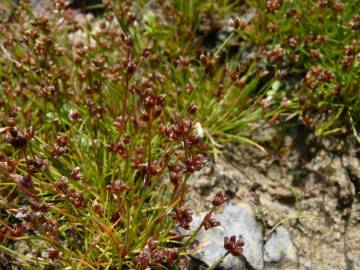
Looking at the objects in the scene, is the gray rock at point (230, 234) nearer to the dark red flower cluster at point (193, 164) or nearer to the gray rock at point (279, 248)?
the gray rock at point (279, 248)

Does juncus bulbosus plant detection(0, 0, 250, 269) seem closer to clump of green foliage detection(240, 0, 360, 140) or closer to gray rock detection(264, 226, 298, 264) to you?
gray rock detection(264, 226, 298, 264)

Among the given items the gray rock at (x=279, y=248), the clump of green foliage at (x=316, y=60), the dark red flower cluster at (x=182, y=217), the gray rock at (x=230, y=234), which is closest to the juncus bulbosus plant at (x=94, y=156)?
the dark red flower cluster at (x=182, y=217)

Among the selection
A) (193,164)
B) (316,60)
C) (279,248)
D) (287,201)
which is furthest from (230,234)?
(316,60)

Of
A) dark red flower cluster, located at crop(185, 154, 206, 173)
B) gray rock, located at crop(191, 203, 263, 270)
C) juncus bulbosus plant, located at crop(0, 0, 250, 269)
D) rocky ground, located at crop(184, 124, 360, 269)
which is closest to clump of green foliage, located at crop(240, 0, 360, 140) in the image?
rocky ground, located at crop(184, 124, 360, 269)

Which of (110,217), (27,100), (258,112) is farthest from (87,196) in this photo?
(258,112)

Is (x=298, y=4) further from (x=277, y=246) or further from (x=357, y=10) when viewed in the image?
(x=277, y=246)

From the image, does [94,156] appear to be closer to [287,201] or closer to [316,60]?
[287,201]
